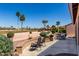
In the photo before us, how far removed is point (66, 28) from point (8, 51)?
221cm

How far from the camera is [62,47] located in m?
11.4

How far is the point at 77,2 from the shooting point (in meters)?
8.57

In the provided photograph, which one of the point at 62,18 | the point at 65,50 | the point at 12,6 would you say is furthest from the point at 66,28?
the point at 12,6

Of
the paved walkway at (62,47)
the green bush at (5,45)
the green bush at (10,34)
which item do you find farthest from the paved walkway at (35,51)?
the green bush at (5,45)

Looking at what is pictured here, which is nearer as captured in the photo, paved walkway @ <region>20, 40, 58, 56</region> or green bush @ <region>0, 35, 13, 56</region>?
green bush @ <region>0, 35, 13, 56</region>

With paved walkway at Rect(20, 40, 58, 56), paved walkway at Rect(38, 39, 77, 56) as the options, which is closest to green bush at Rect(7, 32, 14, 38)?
paved walkway at Rect(20, 40, 58, 56)

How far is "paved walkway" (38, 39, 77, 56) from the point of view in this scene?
36.2 ft

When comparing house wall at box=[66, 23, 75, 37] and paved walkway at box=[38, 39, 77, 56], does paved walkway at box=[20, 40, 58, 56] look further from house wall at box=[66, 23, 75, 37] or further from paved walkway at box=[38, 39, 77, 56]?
house wall at box=[66, 23, 75, 37]

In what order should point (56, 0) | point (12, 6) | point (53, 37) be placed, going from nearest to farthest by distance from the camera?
point (56, 0) < point (12, 6) < point (53, 37)

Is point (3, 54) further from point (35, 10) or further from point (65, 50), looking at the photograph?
point (65, 50)

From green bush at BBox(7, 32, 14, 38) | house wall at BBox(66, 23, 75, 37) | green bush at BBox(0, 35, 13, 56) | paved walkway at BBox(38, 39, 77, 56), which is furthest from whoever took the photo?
paved walkway at BBox(38, 39, 77, 56)

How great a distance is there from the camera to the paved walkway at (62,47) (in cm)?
1102

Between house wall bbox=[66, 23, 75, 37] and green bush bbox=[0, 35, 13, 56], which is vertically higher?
house wall bbox=[66, 23, 75, 37]

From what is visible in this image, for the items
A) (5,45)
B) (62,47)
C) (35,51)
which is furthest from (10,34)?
(62,47)
